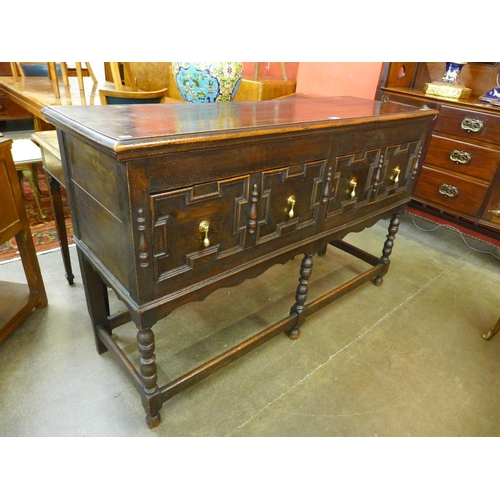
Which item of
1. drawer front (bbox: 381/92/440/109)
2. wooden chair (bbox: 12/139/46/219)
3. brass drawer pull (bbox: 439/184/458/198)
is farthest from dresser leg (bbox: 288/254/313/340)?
wooden chair (bbox: 12/139/46/219)

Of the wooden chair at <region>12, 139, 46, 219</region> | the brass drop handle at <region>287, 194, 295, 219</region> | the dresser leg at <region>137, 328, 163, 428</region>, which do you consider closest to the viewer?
the dresser leg at <region>137, 328, 163, 428</region>

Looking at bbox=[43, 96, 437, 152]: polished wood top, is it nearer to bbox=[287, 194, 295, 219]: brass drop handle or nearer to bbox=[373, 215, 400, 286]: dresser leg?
bbox=[287, 194, 295, 219]: brass drop handle

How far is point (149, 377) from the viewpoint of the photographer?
1.30m

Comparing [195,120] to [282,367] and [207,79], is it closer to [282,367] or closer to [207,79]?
[207,79]

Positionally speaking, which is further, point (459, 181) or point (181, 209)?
point (459, 181)

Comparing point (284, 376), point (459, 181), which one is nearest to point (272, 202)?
point (284, 376)

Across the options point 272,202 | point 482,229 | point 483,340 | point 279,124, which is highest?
point 279,124

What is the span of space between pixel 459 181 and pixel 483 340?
1.11 m

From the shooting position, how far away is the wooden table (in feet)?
3.28

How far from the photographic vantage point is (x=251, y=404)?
1524 mm

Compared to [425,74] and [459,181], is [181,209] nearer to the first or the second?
[459,181]

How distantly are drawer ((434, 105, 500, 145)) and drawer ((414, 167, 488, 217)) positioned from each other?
280mm

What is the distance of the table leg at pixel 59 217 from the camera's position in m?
1.83

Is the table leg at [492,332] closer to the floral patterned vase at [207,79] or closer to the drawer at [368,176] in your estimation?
the drawer at [368,176]
